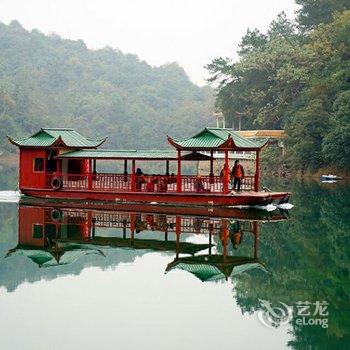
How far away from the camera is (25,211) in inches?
1040

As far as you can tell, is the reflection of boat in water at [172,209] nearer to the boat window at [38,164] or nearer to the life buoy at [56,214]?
the boat window at [38,164]

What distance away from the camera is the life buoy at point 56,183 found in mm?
29031

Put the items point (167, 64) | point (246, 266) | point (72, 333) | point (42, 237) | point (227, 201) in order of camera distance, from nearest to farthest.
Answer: point (72, 333) → point (246, 266) → point (42, 237) → point (227, 201) → point (167, 64)

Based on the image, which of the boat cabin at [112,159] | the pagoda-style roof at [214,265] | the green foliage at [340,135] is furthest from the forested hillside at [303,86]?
the pagoda-style roof at [214,265]

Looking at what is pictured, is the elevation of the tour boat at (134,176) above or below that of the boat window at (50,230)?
above

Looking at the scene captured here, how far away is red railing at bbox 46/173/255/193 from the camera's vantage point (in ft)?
89.0

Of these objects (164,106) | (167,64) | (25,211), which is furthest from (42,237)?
(167,64)

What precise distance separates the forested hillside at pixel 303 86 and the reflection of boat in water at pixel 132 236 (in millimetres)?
22491

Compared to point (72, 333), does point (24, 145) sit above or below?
above

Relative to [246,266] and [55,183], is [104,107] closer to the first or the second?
[55,183]

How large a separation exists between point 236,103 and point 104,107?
44.4 meters

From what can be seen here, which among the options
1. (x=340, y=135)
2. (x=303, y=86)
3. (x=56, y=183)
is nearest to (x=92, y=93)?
(x=303, y=86)

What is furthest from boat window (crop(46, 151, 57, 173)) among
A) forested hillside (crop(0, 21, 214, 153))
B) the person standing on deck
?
forested hillside (crop(0, 21, 214, 153))

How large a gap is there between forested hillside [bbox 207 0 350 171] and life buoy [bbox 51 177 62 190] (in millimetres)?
20678
